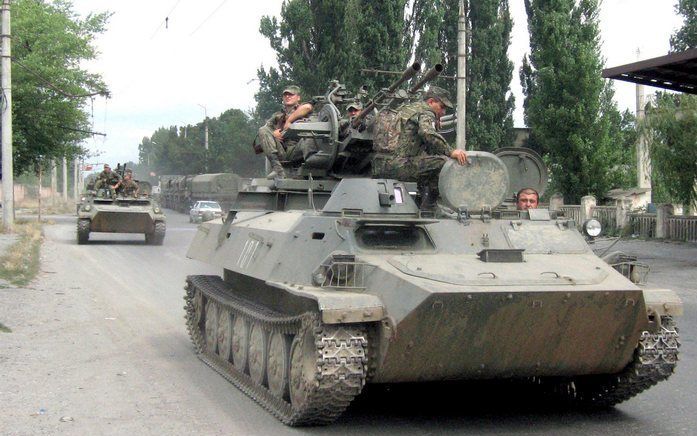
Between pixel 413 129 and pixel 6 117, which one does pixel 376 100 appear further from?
pixel 6 117

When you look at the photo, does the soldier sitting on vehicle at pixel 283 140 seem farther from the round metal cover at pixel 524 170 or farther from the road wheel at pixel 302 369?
the road wheel at pixel 302 369

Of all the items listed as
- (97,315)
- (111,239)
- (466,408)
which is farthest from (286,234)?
(111,239)

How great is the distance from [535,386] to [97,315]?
7176 millimetres

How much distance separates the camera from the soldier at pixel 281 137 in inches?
429

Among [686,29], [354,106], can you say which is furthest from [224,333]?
[686,29]

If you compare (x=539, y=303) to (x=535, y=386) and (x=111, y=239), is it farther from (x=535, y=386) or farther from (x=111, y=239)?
(x=111, y=239)

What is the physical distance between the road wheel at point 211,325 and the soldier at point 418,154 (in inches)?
99.4

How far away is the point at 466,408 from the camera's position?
8.19m

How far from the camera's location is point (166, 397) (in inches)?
331

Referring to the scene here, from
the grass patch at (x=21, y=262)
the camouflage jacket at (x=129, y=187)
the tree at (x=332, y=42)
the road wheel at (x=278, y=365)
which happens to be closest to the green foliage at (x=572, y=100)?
the tree at (x=332, y=42)

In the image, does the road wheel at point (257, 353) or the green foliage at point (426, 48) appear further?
the green foliage at point (426, 48)

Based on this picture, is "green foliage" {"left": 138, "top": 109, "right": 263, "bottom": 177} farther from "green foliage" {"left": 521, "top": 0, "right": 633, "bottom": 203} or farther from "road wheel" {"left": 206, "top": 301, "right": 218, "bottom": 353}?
"road wheel" {"left": 206, "top": 301, "right": 218, "bottom": 353}

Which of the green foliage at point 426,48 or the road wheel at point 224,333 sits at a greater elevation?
the green foliage at point 426,48

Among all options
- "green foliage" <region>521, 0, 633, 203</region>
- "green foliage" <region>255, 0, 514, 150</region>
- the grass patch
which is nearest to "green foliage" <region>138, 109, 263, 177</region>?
"green foliage" <region>255, 0, 514, 150</region>
